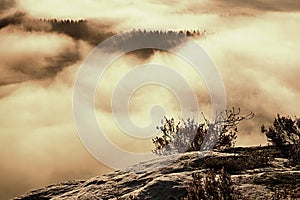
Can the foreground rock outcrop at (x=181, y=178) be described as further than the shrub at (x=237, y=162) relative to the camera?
No

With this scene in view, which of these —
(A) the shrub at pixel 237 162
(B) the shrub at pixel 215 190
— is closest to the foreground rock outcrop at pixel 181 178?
(A) the shrub at pixel 237 162

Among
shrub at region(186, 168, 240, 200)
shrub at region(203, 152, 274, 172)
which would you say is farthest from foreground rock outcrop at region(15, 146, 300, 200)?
shrub at region(186, 168, 240, 200)

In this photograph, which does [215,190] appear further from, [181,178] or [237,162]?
[237,162]

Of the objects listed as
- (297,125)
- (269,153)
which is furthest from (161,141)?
(269,153)

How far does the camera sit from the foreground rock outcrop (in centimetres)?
1291

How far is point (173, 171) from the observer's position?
49.4ft

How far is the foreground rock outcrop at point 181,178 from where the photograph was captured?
12906 millimetres

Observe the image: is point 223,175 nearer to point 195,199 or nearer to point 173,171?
point 195,199

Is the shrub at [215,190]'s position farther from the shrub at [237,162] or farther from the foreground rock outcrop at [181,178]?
the shrub at [237,162]

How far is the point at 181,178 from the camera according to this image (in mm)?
13648

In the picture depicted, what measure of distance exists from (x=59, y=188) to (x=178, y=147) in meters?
11.9

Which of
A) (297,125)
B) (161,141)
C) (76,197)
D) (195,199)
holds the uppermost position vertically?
(161,141)

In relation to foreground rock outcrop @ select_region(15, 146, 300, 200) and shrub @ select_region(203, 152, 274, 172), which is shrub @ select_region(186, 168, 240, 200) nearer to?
foreground rock outcrop @ select_region(15, 146, 300, 200)

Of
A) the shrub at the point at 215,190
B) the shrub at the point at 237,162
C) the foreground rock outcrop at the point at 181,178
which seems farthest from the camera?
the shrub at the point at 237,162
